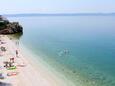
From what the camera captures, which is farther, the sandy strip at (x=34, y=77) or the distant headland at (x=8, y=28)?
the distant headland at (x=8, y=28)

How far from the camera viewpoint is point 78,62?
45844mm

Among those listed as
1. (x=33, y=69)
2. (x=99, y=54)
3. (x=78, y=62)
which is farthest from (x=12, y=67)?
(x=99, y=54)

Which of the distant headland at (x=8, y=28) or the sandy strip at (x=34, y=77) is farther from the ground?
the sandy strip at (x=34, y=77)

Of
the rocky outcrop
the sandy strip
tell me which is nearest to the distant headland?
the rocky outcrop

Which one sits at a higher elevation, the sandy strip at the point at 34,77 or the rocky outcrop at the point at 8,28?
the sandy strip at the point at 34,77

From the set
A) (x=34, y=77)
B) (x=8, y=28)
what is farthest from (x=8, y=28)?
(x=34, y=77)

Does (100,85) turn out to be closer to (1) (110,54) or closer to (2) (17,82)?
(2) (17,82)

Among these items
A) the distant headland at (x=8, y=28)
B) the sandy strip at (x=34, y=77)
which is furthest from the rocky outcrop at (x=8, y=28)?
the sandy strip at (x=34, y=77)

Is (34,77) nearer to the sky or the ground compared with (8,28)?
nearer to the sky

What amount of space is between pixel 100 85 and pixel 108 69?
8846 millimetres

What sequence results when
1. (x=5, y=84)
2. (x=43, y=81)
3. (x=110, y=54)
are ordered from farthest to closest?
1. (x=110, y=54)
2. (x=43, y=81)
3. (x=5, y=84)

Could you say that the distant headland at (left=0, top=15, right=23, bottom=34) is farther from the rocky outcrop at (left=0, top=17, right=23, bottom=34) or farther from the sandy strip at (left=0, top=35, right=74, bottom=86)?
the sandy strip at (left=0, top=35, right=74, bottom=86)

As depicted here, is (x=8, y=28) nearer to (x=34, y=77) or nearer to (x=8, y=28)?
(x=8, y=28)

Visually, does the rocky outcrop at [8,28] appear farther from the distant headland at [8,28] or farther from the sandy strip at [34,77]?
the sandy strip at [34,77]
